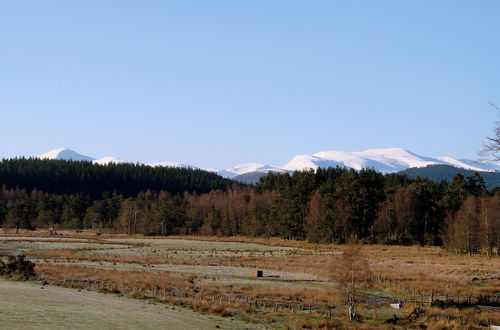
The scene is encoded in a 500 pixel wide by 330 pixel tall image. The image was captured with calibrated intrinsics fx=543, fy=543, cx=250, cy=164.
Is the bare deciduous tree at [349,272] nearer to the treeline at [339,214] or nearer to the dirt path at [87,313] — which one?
the dirt path at [87,313]

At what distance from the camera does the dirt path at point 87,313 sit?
2592 centimetres

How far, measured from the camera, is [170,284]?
156 feet

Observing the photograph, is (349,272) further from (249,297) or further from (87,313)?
(87,313)

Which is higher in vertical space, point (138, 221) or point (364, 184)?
point (364, 184)

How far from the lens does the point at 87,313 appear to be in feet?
96.1

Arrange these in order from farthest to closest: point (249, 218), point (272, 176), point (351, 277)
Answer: point (272, 176) → point (249, 218) → point (351, 277)

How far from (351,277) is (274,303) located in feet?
21.4

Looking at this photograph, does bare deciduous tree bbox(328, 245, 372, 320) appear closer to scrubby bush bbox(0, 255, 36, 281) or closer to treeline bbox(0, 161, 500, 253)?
scrubby bush bbox(0, 255, 36, 281)

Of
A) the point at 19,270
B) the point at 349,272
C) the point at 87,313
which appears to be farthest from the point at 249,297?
the point at 19,270

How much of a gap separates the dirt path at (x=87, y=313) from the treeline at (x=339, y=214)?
230 feet

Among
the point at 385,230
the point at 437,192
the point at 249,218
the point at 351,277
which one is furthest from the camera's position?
the point at 249,218

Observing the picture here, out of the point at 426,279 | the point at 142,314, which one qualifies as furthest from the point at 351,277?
the point at 426,279

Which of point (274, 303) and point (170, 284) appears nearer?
point (274, 303)

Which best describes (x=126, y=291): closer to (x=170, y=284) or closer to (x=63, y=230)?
(x=170, y=284)
